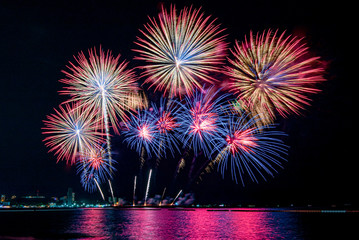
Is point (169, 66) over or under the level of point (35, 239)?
over

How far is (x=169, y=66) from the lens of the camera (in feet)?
87.2

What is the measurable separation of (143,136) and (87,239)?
19.1m

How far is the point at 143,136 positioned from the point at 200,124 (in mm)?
7415

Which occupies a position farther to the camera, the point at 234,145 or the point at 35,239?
the point at 234,145

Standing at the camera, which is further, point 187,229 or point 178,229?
point 178,229

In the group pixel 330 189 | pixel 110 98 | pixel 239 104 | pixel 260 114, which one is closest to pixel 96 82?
pixel 110 98

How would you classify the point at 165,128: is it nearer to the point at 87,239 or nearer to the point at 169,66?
Result: the point at 169,66

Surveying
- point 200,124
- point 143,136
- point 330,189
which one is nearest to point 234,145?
point 200,124

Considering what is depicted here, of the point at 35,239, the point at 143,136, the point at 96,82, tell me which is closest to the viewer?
the point at 35,239

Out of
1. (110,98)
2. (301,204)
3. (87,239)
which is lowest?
(87,239)

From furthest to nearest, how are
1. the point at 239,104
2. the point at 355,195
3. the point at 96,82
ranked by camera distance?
the point at 355,195 < the point at 96,82 < the point at 239,104

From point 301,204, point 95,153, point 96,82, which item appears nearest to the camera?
point 96,82

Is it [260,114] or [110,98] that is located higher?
[110,98]

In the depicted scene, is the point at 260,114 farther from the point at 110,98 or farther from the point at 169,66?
the point at 110,98
